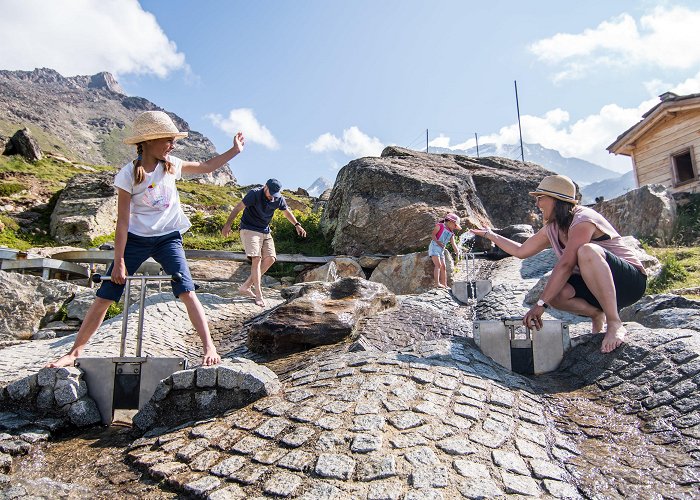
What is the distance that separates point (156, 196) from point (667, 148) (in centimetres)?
2025

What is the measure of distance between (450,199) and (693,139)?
11.1 meters

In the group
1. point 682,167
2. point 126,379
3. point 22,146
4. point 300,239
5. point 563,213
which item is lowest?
point 126,379

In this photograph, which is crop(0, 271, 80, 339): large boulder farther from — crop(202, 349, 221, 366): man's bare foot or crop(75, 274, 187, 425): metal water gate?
crop(202, 349, 221, 366): man's bare foot

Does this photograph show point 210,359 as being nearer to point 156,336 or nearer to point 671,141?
point 156,336

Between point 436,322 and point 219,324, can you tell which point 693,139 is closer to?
point 436,322

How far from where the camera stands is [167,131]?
4027 mm

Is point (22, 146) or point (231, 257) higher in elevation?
point (22, 146)

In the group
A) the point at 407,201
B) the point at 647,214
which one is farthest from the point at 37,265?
the point at 647,214

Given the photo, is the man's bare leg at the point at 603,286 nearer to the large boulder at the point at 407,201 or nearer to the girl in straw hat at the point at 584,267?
the girl in straw hat at the point at 584,267

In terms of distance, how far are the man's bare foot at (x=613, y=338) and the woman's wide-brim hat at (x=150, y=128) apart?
3.95 m

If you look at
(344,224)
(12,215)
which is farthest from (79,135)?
(344,224)

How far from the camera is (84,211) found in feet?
52.3

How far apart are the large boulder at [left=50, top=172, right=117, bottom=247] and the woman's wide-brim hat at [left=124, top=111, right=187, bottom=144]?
12.6 meters

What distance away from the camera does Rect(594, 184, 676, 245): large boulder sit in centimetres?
1284
